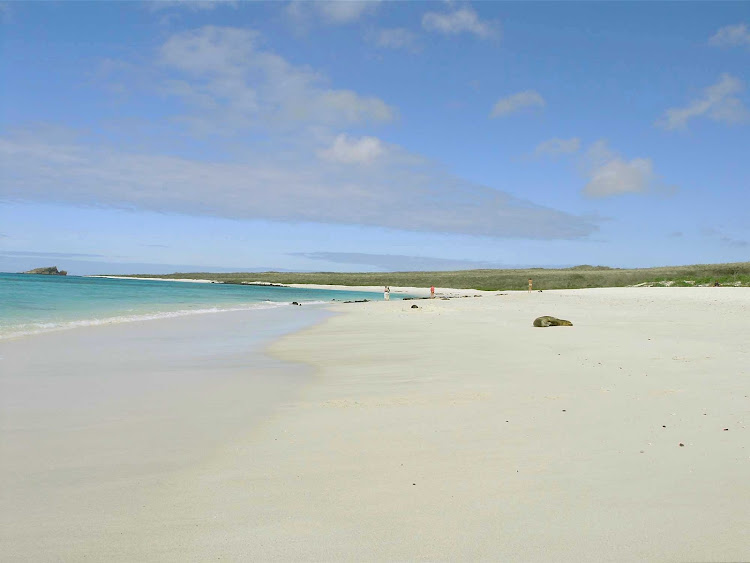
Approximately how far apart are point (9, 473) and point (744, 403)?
7766 millimetres

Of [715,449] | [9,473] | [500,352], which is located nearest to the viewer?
[9,473]

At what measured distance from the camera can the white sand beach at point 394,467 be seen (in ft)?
11.2

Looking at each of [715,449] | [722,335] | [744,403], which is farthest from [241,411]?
[722,335]

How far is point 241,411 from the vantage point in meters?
6.85

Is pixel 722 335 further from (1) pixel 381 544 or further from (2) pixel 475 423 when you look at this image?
(1) pixel 381 544

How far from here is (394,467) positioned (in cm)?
469

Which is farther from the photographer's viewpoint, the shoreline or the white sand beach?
the shoreline

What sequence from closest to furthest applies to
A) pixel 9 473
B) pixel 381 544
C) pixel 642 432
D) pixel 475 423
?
pixel 381 544 < pixel 9 473 < pixel 642 432 < pixel 475 423

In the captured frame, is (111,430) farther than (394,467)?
Yes

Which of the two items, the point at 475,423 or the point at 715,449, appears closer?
the point at 715,449

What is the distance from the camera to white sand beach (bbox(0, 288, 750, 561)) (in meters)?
3.42

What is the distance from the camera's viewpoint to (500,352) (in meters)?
11.7

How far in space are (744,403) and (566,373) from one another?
2.73 metres

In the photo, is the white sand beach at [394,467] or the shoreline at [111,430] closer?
the white sand beach at [394,467]
